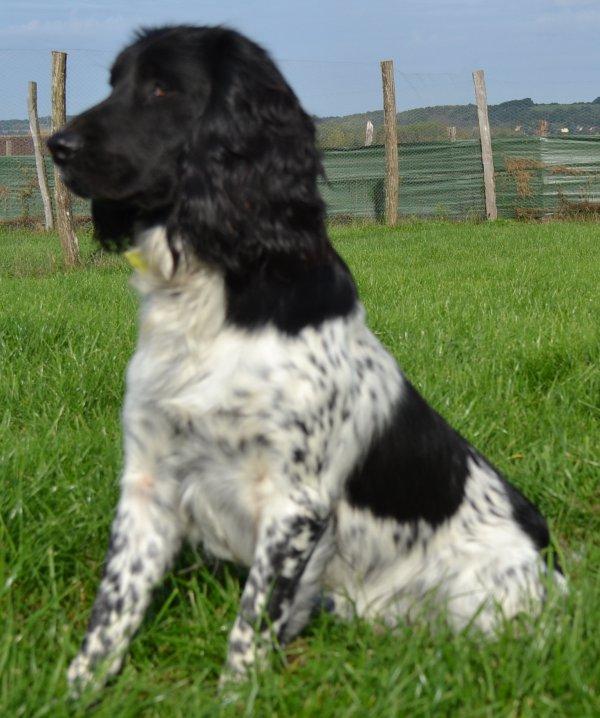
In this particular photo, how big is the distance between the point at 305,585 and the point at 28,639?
0.73 m

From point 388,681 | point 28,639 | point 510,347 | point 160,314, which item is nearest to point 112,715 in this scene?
point 28,639

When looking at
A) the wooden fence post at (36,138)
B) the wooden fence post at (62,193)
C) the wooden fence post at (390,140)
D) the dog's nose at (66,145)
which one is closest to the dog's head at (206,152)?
the dog's nose at (66,145)

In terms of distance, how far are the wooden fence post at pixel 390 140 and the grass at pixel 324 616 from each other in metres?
10.7

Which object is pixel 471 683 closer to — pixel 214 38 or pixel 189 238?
pixel 189 238

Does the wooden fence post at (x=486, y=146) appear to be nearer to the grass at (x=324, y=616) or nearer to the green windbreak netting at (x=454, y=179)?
the green windbreak netting at (x=454, y=179)

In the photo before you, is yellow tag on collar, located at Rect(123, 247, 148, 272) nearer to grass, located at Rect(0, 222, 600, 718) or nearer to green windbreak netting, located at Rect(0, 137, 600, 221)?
grass, located at Rect(0, 222, 600, 718)

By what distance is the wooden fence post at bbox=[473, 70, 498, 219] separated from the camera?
1878cm

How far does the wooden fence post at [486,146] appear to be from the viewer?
18.8m

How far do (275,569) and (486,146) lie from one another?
57.7ft

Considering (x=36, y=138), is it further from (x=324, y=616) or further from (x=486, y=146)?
(x=324, y=616)

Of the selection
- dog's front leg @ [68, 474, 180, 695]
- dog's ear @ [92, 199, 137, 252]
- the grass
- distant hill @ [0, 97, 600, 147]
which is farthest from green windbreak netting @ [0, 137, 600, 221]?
dog's front leg @ [68, 474, 180, 695]

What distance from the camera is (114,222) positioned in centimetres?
276

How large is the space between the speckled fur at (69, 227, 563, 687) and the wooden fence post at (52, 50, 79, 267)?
29.1 feet

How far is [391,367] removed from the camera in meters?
2.78
